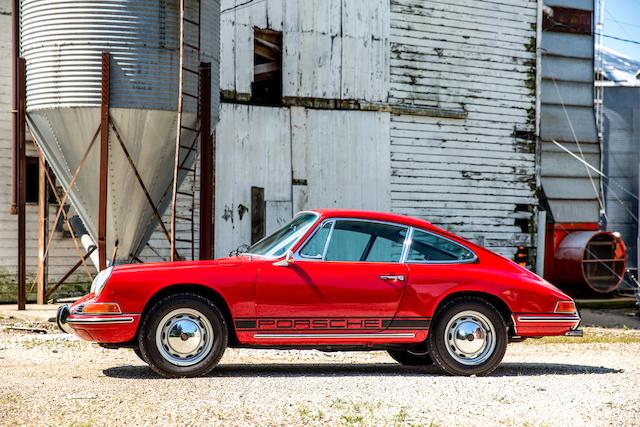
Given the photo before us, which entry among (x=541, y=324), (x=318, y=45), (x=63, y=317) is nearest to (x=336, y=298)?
(x=541, y=324)

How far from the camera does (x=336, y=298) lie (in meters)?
8.29

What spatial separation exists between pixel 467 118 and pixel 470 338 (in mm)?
13591

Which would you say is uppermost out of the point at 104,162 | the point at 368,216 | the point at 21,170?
the point at 104,162

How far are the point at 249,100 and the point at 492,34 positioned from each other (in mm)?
6351

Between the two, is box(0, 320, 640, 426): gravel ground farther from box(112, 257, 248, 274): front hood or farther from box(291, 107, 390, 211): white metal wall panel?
box(291, 107, 390, 211): white metal wall panel

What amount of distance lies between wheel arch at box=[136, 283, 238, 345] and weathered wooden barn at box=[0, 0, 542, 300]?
9.51 meters

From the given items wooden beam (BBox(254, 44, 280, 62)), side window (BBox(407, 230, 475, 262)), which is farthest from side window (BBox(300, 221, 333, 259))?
wooden beam (BBox(254, 44, 280, 62))

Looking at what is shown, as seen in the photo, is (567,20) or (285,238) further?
(567,20)

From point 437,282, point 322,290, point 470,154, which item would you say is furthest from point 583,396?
point 470,154

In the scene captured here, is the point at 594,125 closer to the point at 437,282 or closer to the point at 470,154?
the point at 470,154

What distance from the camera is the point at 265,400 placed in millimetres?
6785

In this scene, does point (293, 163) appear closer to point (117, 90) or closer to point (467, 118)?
point (467, 118)

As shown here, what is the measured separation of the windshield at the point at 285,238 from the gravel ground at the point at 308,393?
1.06 meters

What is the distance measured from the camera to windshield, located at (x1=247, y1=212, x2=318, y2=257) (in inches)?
334
